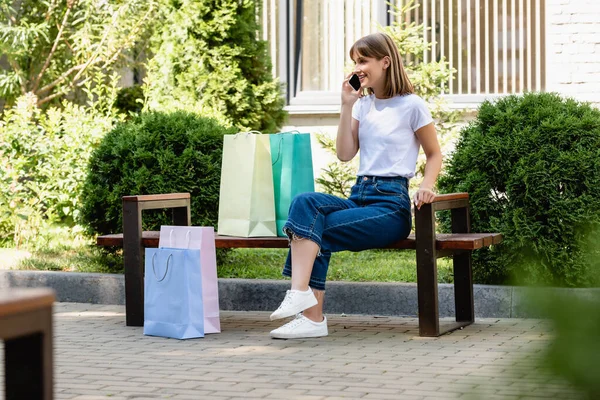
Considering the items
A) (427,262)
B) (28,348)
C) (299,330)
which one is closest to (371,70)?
(427,262)

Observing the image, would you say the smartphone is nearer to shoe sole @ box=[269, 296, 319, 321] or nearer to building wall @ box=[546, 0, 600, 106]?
shoe sole @ box=[269, 296, 319, 321]

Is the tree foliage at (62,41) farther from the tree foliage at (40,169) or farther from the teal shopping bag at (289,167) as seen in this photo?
the teal shopping bag at (289,167)

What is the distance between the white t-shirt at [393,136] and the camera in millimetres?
5262

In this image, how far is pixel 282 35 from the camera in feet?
36.4

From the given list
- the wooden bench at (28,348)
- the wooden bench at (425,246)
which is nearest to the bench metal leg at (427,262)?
the wooden bench at (425,246)

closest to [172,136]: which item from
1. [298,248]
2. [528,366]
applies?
[298,248]

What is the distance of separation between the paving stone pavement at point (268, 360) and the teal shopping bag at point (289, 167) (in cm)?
77

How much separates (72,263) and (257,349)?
2.94 m

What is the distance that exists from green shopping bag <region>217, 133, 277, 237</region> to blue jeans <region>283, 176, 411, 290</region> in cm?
40

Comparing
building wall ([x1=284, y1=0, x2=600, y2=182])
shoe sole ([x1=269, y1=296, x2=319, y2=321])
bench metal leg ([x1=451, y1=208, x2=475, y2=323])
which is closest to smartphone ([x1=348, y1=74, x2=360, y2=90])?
bench metal leg ([x1=451, y1=208, x2=475, y2=323])

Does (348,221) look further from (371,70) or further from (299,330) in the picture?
(371,70)

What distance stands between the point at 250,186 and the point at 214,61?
3365 mm

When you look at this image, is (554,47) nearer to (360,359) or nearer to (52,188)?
(52,188)

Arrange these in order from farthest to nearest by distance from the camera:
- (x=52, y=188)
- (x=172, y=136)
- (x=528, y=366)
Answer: (x=52, y=188), (x=172, y=136), (x=528, y=366)
